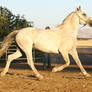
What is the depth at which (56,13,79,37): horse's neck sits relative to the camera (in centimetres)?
938

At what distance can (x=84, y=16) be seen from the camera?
9641mm

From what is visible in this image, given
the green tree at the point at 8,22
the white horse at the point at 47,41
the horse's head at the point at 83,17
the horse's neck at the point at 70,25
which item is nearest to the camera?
the white horse at the point at 47,41

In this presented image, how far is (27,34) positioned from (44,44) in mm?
579

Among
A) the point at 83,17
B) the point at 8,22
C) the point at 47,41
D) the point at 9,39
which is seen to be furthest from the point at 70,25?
the point at 8,22

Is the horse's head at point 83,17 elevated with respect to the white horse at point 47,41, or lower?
elevated

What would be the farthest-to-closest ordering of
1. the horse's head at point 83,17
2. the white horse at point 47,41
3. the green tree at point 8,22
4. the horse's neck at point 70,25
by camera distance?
1. the green tree at point 8,22
2. the horse's head at point 83,17
3. the horse's neck at point 70,25
4. the white horse at point 47,41

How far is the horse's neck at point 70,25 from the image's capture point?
30.8 feet

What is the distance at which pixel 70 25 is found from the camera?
31.3 feet

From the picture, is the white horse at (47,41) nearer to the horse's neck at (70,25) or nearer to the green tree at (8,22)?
the horse's neck at (70,25)

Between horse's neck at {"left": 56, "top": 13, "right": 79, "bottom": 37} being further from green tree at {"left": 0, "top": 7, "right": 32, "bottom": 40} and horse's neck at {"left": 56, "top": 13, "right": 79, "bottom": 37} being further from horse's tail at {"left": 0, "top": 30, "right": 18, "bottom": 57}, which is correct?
green tree at {"left": 0, "top": 7, "right": 32, "bottom": 40}

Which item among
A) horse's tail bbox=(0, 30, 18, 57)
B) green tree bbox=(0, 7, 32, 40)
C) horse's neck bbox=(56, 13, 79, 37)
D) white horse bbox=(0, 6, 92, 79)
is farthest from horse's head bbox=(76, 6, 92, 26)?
green tree bbox=(0, 7, 32, 40)

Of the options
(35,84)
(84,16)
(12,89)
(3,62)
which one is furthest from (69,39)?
(3,62)

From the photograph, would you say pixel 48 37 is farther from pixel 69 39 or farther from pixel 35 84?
pixel 35 84

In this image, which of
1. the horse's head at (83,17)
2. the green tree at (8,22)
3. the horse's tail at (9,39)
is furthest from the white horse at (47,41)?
the green tree at (8,22)
